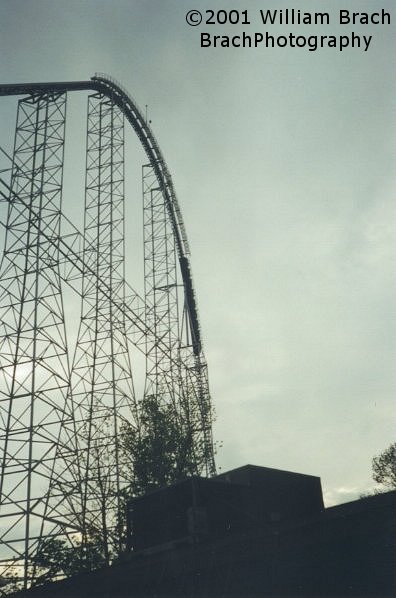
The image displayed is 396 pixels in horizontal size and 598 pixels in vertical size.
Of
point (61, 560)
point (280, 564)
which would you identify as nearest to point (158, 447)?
point (61, 560)

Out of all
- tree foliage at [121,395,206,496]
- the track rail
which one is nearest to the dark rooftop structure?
tree foliage at [121,395,206,496]

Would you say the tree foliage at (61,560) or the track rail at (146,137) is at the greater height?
the track rail at (146,137)

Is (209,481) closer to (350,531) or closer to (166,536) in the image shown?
(166,536)

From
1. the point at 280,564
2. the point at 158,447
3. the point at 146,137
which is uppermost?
the point at 146,137

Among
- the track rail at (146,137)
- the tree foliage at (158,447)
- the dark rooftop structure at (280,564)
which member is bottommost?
the dark rooftop structure at (280,564)

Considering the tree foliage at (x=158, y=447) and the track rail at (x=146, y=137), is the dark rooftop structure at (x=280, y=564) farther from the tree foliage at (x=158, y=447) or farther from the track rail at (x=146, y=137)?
the track rail at (x=146, y=137)

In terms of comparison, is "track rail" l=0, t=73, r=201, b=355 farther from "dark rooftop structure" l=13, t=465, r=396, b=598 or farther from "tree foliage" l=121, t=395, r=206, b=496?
"dark rooftop structure" l=13, t=465, r=396, b=598

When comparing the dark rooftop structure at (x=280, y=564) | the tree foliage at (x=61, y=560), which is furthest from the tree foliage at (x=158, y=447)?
the dark rooftop structure at (x=280, y=564)

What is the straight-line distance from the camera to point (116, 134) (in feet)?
65.8

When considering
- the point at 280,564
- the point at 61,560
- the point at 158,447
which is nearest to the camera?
the point at 280,564

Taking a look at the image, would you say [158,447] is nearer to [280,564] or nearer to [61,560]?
[61,560]

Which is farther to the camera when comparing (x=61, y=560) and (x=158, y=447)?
(x=158, y=447)

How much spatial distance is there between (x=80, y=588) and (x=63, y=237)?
958cm

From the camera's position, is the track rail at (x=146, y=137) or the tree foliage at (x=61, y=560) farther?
the track rail at (x=146, y=137)
